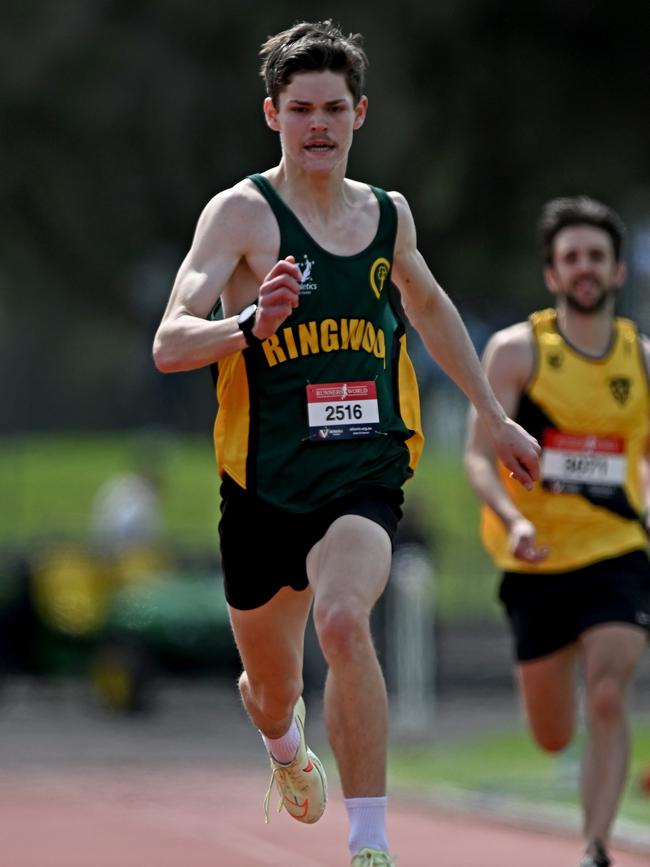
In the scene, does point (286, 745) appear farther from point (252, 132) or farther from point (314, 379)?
point (252, 132)

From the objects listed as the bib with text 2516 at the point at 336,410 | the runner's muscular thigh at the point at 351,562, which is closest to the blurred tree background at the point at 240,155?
the bib with text 2516 at the point at 336,410

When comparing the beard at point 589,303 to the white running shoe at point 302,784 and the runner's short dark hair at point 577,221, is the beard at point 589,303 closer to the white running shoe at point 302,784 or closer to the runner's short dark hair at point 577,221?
the runner's short dark hair at point 577,221

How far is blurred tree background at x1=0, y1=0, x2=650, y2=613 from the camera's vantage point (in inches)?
910

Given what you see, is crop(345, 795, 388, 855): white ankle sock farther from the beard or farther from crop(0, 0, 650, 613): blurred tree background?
crop(0, 0, 650, 613): blurred tree background

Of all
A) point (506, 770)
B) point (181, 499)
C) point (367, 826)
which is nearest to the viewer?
point (367, 826)

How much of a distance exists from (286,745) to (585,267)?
252 cm

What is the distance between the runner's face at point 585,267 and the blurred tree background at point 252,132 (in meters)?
15.2

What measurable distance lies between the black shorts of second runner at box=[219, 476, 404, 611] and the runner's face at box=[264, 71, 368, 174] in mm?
→ 946

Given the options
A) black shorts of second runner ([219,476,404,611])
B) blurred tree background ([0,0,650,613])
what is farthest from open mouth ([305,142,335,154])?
blurred tree background ([0,0,650,613])

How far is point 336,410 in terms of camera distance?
5668 mm

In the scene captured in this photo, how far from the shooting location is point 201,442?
1109 inches

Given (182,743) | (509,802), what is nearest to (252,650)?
(509,802)

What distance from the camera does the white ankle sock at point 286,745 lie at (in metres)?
6.42

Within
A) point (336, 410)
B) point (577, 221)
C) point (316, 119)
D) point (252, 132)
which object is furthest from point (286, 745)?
point (252, 132)
